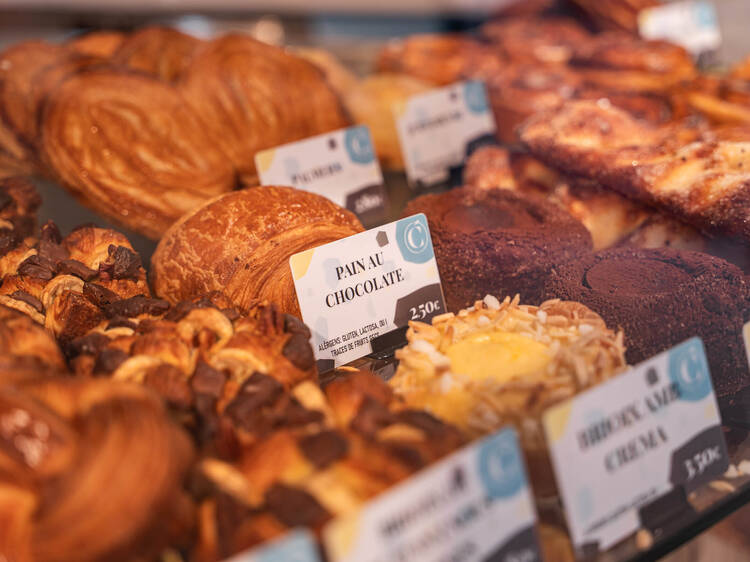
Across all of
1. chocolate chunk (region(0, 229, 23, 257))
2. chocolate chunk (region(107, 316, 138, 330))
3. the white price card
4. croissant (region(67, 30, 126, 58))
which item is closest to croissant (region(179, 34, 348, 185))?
croissant (region(67, 30, 126, 58))

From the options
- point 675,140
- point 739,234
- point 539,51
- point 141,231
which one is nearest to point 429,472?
point 739,234

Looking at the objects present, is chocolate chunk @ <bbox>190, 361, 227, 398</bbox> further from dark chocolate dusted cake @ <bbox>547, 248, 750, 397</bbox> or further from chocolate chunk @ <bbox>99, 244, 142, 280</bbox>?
dark chocolate dusted cake @ <bbox>547, 248, 750, 397</bbox>

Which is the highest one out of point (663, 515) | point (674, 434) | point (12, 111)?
point (12, 111)

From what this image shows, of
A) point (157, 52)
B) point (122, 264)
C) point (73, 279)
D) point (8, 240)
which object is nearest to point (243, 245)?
point (122, 264)

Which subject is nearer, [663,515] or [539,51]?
[663,515]

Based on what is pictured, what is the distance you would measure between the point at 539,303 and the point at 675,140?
2.83 feet

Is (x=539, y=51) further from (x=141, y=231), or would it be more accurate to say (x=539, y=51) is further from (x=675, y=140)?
(x=141, y=231)

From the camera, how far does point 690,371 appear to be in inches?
52.9

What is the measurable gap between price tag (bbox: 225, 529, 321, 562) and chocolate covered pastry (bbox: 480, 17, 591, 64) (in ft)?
10.1

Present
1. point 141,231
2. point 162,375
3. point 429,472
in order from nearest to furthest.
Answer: point 429,472 → point 162,375 → point 141,231

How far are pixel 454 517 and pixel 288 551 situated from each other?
261 millimetres

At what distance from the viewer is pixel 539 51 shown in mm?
3674

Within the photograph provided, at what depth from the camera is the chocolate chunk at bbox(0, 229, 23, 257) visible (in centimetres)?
181

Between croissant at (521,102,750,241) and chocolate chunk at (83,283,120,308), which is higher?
chocolate chunk at (83,283,120,308)
